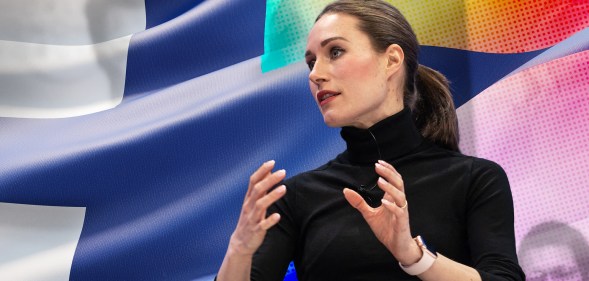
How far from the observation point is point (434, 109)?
69.3 inches

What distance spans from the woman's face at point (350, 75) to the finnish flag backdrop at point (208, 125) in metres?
0.45

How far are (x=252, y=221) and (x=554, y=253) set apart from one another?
0.82 m

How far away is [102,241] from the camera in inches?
84.1

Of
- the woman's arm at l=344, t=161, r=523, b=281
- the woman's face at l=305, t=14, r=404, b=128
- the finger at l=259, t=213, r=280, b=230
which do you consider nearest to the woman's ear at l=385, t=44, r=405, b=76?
the woman's face at l=305, t=14, r=404, b=128

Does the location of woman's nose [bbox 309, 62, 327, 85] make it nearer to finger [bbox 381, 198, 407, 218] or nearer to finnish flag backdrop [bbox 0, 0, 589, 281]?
finger [bbox 381, 198, 407, 218]

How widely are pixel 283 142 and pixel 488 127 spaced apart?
0.52 metres

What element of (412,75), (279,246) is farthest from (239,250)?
(412,75)

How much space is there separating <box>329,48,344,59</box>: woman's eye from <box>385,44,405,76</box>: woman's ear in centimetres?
10

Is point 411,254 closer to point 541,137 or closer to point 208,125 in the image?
point 541,137

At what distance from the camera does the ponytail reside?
170 cm

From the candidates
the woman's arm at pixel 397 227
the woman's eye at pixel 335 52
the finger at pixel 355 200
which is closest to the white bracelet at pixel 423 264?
the woman's arm at pixel 397 227

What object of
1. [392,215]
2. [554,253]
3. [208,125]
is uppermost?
[208,125]

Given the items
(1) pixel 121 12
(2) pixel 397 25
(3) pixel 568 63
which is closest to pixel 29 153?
(1) pixel 121 12

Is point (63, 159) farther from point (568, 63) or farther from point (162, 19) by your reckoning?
point (568, 63)
